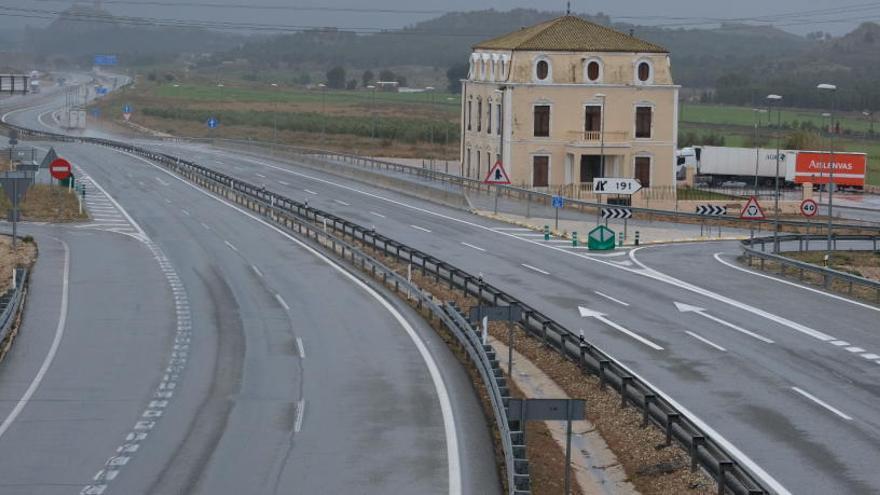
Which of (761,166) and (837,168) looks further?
(761,166)

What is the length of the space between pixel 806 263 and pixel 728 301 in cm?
819

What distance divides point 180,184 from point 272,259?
118ft

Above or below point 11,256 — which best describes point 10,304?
above

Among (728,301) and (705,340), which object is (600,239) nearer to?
(728,301)

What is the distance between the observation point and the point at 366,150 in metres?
139

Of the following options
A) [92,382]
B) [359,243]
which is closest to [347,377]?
[92,382]

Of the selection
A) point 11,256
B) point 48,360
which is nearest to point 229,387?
point 48,360

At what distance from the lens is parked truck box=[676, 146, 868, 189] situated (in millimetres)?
96812

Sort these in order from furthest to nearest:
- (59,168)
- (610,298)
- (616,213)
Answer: (616,213) < (59,168) < (610,298)

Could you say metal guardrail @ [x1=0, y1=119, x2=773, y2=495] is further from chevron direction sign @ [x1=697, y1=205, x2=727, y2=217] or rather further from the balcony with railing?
the balcony with railing

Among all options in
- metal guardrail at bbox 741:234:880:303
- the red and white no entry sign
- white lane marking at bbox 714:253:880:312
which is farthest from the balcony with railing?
the red and white no entry sign

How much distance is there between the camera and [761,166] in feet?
341

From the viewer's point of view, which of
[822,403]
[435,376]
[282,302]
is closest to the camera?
[822,403]

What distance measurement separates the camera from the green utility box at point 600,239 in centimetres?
5447
